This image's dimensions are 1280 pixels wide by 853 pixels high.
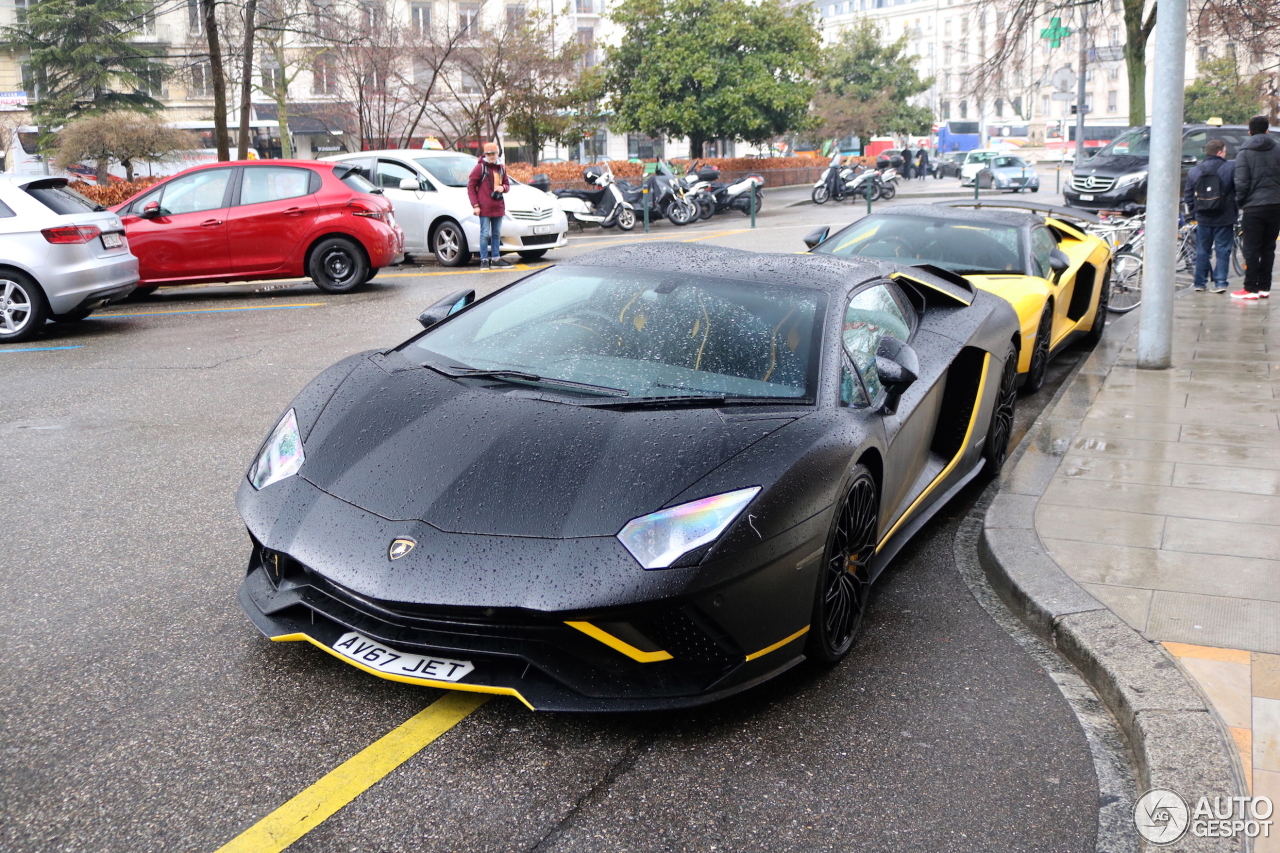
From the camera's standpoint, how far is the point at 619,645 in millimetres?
3096

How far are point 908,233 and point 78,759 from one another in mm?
6951

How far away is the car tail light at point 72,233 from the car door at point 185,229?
7.60 feet

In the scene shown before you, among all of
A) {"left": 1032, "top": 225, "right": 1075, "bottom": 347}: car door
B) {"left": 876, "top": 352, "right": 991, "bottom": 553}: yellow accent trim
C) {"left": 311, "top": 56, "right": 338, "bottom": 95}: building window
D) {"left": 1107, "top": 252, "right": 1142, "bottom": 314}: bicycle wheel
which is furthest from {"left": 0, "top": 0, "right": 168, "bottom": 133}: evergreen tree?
{"left": 876, "top": 352, "right": 991, "bottom": 553}: yellow accent trim

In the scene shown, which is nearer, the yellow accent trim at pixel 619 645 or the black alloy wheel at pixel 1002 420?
the yellow accent trim at pixel 619 645

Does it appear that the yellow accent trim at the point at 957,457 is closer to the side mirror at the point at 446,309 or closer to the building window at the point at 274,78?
the side mirror at the point at 446,309

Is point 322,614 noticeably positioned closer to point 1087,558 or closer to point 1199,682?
point 1199,682

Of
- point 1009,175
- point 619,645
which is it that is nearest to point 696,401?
point 619,645

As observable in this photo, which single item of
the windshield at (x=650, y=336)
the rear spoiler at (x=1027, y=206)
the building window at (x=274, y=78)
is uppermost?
the building window at (x=274, y=78)

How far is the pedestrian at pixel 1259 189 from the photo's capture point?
11641mm

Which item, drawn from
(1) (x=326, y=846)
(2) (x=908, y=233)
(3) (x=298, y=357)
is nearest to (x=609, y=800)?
(1) (x=326, y=846)

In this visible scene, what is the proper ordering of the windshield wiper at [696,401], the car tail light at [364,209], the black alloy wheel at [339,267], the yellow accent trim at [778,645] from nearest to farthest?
the yellow accent trim at [778,645] < the windshield wiper at [696,401] < the car tail light at [364,209] < the black alloy wheel at [339,267]

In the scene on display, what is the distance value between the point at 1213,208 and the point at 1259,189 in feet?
2.13

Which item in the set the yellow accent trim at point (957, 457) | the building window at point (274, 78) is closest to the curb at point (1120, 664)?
the yellow accent trim at point (957, 457)

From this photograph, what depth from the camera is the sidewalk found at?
3.60 metres
